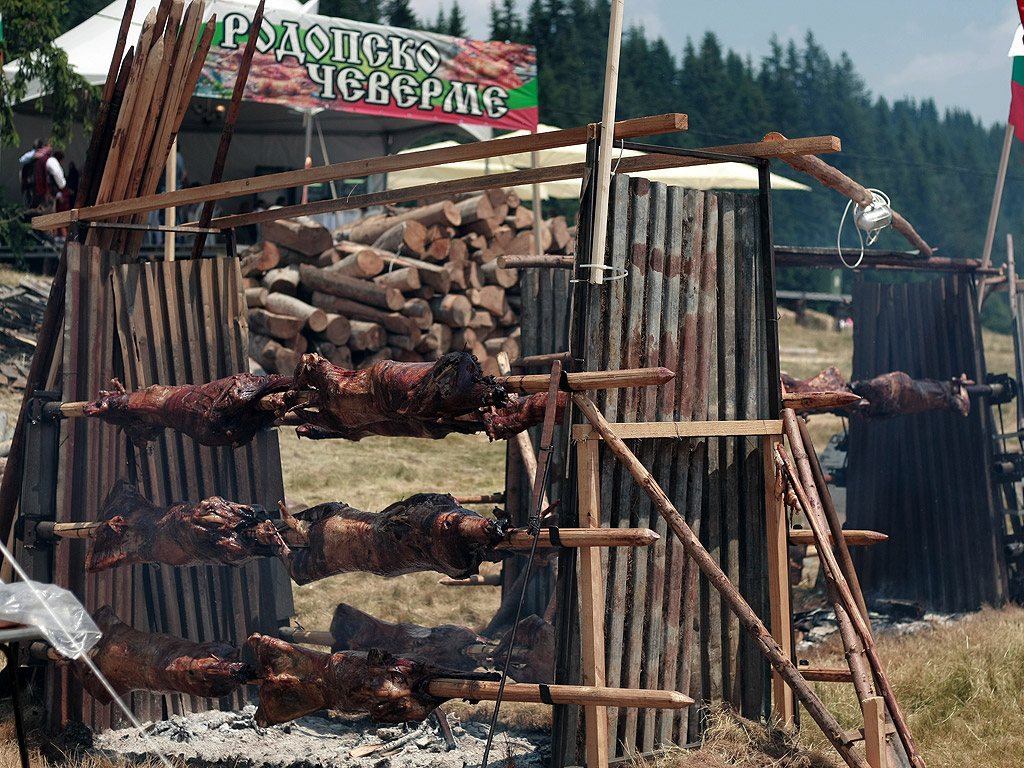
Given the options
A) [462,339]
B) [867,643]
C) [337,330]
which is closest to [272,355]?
[337,330]

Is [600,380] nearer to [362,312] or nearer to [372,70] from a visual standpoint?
[362,312]

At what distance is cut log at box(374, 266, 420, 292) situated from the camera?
14711 millimetres

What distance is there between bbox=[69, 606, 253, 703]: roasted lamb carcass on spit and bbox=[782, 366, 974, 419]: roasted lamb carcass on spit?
15.6ft

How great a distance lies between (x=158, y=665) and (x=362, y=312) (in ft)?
29.5

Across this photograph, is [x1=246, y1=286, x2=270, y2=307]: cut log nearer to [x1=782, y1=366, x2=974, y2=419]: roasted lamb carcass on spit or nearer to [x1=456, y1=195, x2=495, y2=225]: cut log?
[x1=456, y1=195, x2=495, y2=225]: cut log

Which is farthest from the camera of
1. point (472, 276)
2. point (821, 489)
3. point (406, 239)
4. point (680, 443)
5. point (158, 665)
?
point (472, 276)

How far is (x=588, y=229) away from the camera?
4973 mm

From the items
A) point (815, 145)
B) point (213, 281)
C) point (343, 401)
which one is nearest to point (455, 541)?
point (343, 401)

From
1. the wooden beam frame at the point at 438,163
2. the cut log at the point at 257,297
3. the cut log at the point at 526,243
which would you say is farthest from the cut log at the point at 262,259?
the wooden beam frame at the point at 438,163

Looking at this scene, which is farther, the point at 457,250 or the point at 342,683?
the point at 457,250

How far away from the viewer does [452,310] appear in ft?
48.9

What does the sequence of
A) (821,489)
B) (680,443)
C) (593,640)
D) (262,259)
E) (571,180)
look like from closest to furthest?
(593,640) < (680,443) < (821,489) < (262,259) < (571,180)

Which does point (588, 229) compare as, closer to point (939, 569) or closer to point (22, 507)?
point (22, 507)

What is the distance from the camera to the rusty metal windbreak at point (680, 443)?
5.04 meters
